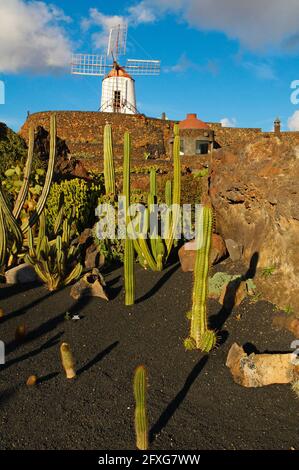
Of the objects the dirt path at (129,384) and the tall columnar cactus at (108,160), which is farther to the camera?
the tall columnar cactus at (108,160)

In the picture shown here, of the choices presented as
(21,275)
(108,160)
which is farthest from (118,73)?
(21,275)

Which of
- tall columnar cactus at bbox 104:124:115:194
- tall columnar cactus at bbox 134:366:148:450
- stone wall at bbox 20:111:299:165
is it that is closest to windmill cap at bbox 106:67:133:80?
stone wall at bbox 20:111:299:165

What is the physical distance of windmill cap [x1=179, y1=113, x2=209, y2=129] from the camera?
91.6 feet

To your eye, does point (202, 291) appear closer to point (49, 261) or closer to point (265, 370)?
point (265, 370)

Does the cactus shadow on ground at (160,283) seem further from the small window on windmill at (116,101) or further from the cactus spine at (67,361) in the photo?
the small window on windmill at (116,101)

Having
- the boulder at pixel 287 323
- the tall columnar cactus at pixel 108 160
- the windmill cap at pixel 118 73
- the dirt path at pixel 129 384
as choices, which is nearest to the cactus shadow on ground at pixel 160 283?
the dirt path at pixel 129 384

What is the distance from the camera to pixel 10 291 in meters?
6.69

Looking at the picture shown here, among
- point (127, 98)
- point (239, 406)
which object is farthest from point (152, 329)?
point (127, 98)

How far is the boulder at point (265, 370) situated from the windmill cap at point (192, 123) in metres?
24.8

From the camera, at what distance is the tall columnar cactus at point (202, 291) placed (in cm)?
455

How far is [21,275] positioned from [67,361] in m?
3.41

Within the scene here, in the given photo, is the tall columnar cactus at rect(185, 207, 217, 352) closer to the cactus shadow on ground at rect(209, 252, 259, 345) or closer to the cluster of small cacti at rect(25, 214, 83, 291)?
the cactus shadow on ground at rect(209, 252, 259, 345)

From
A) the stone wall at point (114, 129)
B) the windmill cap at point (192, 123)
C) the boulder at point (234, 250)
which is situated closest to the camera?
the boulder at point (234, 250)

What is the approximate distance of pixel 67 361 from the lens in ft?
13.3
